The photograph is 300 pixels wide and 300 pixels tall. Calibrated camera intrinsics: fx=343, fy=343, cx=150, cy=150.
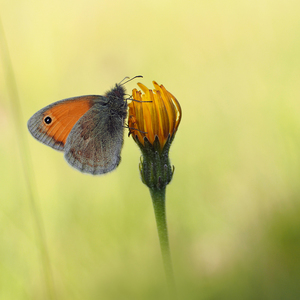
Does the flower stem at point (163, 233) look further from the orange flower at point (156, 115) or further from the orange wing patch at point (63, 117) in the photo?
the orange wing patch at point (63, 117)

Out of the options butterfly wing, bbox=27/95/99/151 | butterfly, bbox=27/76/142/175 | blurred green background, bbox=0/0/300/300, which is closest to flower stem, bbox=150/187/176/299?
blurred green background, bbox=0/0/300/300

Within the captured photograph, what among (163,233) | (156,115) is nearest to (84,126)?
(156,115)

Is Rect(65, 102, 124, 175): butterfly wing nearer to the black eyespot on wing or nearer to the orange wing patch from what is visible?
the orange wing patch

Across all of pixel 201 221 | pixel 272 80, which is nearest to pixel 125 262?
pixel 201 221

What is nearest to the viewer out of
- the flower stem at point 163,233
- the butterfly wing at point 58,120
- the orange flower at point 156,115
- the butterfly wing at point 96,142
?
the flower stem at point 163,233

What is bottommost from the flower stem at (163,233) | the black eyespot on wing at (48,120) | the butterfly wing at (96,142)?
the flower stem at (163,233)

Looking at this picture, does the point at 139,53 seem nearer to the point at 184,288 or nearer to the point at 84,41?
the point at 84,41

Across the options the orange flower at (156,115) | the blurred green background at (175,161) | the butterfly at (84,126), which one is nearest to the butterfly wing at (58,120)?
the butterfly at (84,126)
